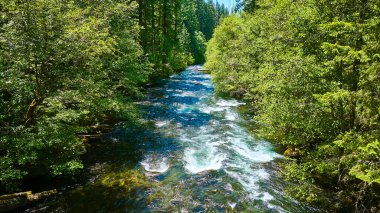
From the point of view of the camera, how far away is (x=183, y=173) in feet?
44.4

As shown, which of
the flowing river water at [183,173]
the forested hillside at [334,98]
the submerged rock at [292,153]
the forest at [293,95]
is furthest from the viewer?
the submerged rock at [292,153]

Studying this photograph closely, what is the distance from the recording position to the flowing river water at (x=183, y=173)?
35.3 feet

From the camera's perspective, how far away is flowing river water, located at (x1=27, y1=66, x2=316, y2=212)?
424 inches

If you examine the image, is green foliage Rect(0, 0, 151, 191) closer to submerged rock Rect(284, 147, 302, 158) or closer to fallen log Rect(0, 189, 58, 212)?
fallen log Rect(0, 189, 58, 212)

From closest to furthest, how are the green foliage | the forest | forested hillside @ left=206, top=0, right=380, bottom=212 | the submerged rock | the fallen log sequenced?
forested hillside @ left=206, top=0, right=380, bottom=212, the forest, the fallen log, the green foliage, the submerged rock

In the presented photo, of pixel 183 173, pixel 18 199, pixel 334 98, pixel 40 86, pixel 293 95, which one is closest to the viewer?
pixel 334 98

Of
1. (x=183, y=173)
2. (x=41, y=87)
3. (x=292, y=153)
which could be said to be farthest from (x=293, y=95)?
(x=41, y=87)

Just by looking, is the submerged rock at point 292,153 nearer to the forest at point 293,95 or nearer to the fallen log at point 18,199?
the forest at point 293,95

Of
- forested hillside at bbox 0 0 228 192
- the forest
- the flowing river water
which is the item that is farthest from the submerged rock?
forested hillside at bbox 0 0 228 192

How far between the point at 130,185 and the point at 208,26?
106999 millimetres

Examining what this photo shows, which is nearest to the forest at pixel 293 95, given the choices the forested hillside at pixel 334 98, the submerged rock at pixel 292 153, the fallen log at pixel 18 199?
the forested hillside at pixel 334 98

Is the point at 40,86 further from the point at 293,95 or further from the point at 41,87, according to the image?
the point at 293,95

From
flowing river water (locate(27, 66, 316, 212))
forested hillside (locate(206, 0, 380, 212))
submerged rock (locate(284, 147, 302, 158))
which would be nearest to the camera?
forested hillside (locate(206, 0, 380, 212))

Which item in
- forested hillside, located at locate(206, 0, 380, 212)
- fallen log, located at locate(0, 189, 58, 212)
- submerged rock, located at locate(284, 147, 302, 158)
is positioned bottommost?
submerged rock, located at locate(284, 147, 302, 158)
